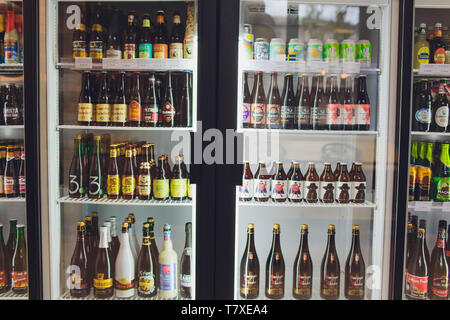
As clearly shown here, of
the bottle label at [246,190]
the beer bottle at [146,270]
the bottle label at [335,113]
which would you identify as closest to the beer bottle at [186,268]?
the beer bottle at [146,270]

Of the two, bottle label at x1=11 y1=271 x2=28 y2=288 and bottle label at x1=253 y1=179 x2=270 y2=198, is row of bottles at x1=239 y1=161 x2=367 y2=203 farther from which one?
bottle label at x1=11 y1=271 x2=28 y2=288

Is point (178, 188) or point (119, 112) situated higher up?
point (119, 112)

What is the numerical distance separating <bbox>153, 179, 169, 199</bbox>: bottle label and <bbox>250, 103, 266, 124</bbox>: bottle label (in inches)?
23.3

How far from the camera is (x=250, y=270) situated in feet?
7.25


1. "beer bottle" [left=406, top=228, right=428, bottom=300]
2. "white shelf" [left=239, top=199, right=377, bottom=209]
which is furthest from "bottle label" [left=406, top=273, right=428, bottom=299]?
"white shelf" [left=239, top=199, right=377, bottom=209]

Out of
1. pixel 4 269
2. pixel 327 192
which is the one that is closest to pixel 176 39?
pixel 327 192

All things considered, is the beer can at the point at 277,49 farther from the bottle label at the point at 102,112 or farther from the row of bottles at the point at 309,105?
the bottle label at the point at 102,112

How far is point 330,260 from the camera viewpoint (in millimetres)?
2227

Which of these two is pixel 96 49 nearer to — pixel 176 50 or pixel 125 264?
pixel 176 50

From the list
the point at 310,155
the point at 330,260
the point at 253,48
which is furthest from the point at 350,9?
the point at 330,260

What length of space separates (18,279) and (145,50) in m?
1.44

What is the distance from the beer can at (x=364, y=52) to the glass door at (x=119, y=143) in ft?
2.90
